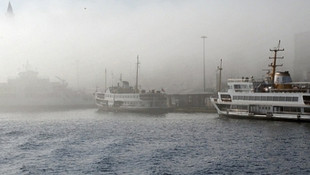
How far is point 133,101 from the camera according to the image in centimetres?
12169

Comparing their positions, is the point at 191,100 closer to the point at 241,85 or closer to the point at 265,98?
the point at 241,85

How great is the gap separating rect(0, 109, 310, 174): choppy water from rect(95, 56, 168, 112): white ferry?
48.8 meters

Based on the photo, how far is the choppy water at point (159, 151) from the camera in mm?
38844

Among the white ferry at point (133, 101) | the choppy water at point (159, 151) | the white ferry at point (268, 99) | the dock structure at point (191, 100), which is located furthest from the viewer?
the dock structure at point (191, 100)

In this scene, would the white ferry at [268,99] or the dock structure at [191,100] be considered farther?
the dock structure at [191,100]

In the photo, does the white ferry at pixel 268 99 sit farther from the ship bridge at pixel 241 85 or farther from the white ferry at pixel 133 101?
the white ferry at pixel 133 101

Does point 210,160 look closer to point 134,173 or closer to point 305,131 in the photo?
point 134,173

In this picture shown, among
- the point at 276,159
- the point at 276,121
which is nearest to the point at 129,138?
the point at 276,159

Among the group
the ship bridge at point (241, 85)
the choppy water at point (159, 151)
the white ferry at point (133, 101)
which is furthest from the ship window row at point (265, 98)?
the white ferry at point (133, 101)

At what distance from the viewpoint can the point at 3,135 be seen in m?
64.6

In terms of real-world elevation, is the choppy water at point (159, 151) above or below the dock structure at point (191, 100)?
below

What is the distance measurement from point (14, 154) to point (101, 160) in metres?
11.4

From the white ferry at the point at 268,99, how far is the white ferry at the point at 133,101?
2809 centimetres

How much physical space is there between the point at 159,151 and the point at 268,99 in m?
41.7
